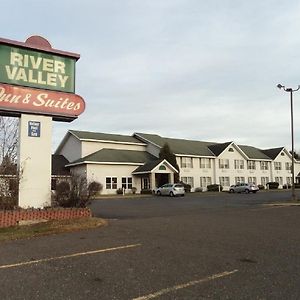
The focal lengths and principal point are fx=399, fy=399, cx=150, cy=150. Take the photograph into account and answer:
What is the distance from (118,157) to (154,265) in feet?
151

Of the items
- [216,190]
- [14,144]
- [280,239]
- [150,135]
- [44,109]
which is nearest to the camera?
[280,239]

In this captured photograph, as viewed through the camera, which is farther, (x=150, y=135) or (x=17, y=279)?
(x=150, y=135)

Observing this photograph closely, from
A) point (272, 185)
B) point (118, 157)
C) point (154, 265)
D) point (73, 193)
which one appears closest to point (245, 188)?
point (272, 185)

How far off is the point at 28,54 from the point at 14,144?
10.6 meters

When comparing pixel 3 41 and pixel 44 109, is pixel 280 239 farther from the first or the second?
pixel 3 41

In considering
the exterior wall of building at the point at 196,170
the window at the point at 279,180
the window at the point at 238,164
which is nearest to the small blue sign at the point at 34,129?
the exterior wall of building at the point at 196,170

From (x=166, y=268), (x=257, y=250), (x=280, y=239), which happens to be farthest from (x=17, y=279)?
(x=280, y=239)

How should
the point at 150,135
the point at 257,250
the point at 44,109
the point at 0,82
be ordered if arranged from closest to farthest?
the point at 257,250 → the point at 0,82 → the point at 44,109 → the point at 150,135

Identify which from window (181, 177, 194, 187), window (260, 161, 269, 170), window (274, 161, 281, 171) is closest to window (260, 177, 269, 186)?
window (260, 161, 269, 170)

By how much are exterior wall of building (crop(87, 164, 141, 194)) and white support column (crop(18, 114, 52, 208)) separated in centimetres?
3364

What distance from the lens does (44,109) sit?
48.4ft

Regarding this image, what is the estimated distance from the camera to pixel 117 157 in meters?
52.7

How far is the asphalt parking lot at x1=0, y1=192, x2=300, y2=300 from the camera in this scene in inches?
219

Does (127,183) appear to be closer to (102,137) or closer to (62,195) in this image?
(102,137)
